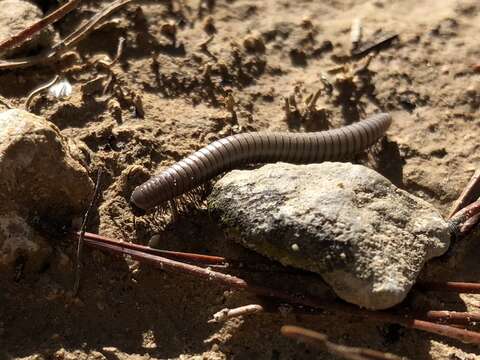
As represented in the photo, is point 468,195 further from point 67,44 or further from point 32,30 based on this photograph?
point 32,30

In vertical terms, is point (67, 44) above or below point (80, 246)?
above

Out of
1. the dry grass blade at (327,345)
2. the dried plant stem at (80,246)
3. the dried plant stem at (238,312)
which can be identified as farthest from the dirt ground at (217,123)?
the dry grass blade at (327,345)

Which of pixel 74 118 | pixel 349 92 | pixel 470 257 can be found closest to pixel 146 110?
pixel 74 118

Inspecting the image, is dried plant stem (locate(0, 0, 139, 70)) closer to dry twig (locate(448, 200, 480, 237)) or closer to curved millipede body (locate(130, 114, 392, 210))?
curved millipede body (locate(130, 114, 392, 210))

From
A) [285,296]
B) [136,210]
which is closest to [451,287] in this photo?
[285,296]

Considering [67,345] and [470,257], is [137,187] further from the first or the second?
[470,257]

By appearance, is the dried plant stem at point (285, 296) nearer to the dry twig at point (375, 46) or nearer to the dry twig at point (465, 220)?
the dry twig at point (465, 220)

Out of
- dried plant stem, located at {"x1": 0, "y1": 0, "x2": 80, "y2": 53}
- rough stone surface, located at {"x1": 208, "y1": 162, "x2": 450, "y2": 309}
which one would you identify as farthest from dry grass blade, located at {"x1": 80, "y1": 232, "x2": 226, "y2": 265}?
dried plant stem, located at {"x1": 0, "y1": 0, "x2": 80, "y2": 53}

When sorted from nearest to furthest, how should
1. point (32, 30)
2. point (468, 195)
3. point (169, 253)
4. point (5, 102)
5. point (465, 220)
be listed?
point (169, 253) → point (465, 220) → point (468, 195) → point (5, 102) → point (32, 30)
